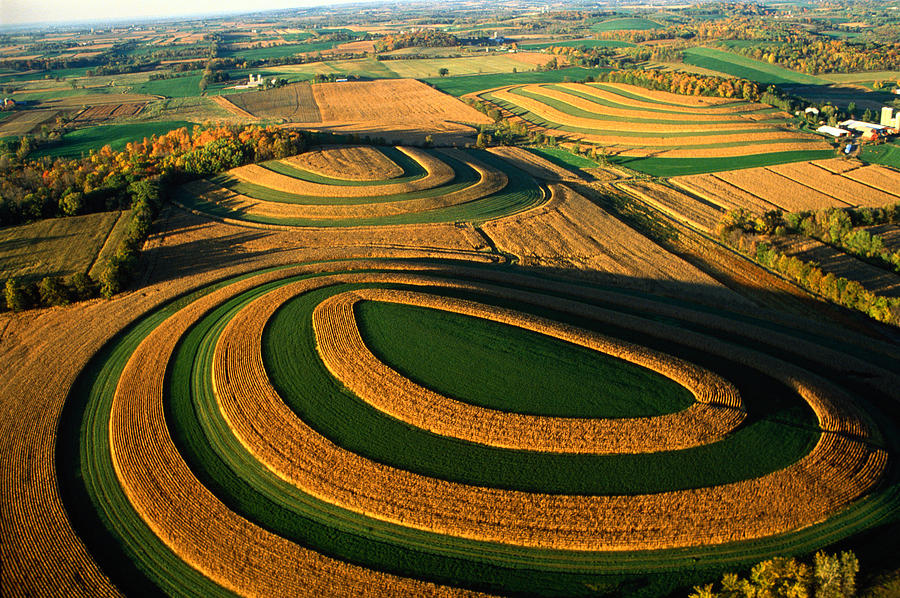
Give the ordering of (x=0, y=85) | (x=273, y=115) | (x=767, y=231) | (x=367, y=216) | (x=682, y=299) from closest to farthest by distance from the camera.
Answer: (x=682, y=299) < (x=767, y=231) < (x=367, y=216) < (x=273, y=115) < (x=0, y=85)

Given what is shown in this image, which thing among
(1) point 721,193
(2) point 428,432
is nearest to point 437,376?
(2) point 428,432

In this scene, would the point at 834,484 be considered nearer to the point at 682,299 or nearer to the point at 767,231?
the point at 682,299

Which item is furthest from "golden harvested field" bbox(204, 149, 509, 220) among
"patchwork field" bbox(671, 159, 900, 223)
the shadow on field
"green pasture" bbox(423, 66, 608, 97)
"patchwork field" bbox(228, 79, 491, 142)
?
"green pasture" bbox(423, 66, 608, 97)

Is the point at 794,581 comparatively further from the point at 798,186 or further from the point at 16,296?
the point at 798,186

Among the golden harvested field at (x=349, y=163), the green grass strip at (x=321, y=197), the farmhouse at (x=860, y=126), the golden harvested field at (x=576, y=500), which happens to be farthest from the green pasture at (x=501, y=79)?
the golden harvested field at (x=576, y=500)

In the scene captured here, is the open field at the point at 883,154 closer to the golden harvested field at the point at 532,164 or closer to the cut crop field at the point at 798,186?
the cut crop field at the point at 798,186

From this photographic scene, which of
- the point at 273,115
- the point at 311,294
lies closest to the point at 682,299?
the point at 311,294

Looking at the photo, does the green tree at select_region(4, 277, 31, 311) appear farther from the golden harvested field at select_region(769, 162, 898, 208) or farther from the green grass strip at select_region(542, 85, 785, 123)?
the green grass strip at select_region(542, 85, 785, 123)
